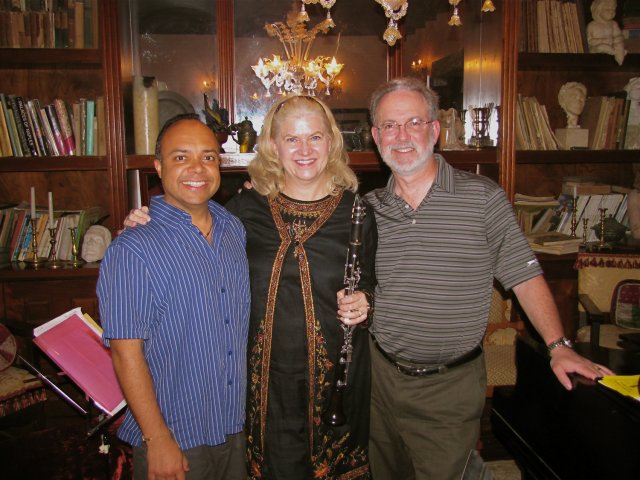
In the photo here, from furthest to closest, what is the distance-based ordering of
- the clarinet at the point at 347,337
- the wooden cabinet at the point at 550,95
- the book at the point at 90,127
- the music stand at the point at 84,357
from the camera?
1. the wooden cabinet at the point at 550,95
2. the book at the point at 90,127
3. the music stand at the point at 84,357
4. the clarinet at the point at 347,337

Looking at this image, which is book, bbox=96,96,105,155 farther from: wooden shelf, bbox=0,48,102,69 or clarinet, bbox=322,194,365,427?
clarinet, bbox=322,194,365,427

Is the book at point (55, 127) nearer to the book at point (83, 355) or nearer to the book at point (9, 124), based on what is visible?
the book at point (9, 124)

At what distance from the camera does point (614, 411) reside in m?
1.42

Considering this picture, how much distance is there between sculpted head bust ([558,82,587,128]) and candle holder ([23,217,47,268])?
3.63m

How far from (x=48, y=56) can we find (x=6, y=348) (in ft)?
5.73

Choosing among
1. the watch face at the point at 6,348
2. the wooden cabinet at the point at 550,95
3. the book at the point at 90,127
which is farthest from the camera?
the wooden cabinet at the point at 550,95

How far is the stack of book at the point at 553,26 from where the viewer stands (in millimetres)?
3297

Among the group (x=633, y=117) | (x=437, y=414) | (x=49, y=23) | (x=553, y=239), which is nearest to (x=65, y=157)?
(x=49, y=23)

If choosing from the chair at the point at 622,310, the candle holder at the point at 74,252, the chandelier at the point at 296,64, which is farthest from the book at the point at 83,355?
the chair at the point at 622,310

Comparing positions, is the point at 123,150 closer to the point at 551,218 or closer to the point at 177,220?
the point at 177,220

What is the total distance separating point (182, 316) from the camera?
60.8 inches

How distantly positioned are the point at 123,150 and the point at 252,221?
5.11 ft

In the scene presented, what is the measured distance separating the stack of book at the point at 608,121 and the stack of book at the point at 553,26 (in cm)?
39

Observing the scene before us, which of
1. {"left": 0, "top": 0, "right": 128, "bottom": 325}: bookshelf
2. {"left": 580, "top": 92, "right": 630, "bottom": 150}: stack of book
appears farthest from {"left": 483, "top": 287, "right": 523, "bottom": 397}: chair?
{"left": 0, "top": 0, "right": 128, "bottom": 325}: bookshelf
